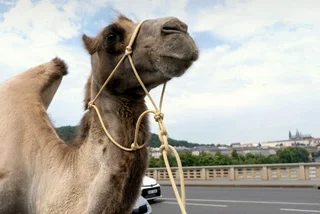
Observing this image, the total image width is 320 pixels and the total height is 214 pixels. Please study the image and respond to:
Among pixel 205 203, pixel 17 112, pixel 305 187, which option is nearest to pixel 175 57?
pixel 17 112

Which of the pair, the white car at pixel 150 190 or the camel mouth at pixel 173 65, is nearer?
the camel mouth at pixel 173 65

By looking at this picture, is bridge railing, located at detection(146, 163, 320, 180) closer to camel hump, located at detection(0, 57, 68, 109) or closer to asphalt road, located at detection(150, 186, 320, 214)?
asphalt road, located at detection(150, 186, 320, 214)

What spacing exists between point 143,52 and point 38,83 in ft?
5.73

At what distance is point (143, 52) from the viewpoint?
2559 mm

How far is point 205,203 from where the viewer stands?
593 inches

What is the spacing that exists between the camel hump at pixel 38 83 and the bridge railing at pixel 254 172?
17.7 metres

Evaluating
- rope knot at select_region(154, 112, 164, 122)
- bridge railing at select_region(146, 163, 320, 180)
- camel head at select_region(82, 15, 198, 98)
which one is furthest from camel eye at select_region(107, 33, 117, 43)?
bridge railing at select_region(146, 163, 320, 180)

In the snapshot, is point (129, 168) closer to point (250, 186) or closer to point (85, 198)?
point (85, 198)

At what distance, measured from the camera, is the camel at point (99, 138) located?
2.37 m

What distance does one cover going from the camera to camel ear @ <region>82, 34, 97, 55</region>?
2947 millimetres

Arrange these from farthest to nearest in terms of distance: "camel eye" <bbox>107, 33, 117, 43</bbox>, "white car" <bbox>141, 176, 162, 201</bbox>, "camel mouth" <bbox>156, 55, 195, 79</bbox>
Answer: "white car" <bbox>141, 176, 162, 201</bbox>
"camel eye" <bbox>107, 33, 117, 43</bbox>
"camel mouth" <bbox>156, 55, 195, 79</bbox>

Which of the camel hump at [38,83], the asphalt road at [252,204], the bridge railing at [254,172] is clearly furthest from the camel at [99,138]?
the bridge railing at [254,172]

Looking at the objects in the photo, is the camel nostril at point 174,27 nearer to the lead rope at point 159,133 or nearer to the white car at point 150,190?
the lead rope at point 159,133

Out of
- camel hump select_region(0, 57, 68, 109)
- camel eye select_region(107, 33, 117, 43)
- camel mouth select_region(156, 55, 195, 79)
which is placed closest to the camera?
camel mouth select_region(156, 55, 195, 79)
